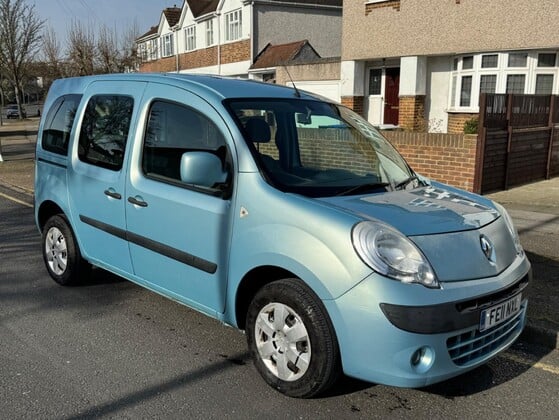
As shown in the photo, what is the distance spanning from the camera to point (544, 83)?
1459 centimetres

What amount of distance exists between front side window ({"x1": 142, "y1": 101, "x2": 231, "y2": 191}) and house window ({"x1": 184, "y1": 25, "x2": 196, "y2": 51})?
105 feet

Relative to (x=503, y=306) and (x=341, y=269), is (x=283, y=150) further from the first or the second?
(x=503, y=306)

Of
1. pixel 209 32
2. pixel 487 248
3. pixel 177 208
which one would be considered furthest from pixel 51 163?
pixel 209 32

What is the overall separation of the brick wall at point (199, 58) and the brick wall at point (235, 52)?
1194 mm

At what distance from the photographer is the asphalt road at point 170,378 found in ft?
10.2

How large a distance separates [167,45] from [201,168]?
37791mm

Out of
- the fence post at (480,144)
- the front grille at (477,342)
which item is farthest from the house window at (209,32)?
the front grille at (477,342)

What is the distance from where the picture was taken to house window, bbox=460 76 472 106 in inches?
627

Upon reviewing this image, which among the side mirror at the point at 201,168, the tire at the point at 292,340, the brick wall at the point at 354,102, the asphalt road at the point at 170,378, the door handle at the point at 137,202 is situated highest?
the brick wall at the point at 354,102

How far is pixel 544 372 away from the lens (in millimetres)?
3623

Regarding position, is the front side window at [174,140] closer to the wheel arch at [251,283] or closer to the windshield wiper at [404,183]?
the wheel arch at [251,283]

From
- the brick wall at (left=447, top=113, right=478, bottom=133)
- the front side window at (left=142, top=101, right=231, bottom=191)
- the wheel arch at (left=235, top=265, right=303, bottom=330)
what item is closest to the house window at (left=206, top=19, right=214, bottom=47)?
the brick wall at (left=447, top=113, right=478, bottom=133)

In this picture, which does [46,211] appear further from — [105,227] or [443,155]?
[443,155]

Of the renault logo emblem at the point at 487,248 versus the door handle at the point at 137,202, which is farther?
the door handle at the point at 137,202
